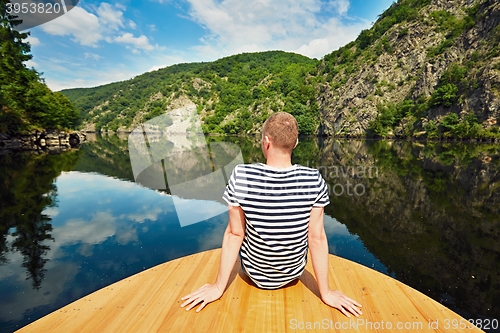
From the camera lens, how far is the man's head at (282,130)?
2.33 m

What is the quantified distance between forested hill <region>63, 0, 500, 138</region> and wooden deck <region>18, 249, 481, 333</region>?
6459cm

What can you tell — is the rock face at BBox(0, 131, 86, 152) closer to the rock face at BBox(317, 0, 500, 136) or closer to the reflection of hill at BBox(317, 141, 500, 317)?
the reflection of hill at BBox(317, 141, 500, 317)

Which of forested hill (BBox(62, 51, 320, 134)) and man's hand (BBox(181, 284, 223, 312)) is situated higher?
forested hill (BBox(62, 51, 320, 134))

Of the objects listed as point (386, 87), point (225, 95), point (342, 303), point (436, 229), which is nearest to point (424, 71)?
point (386, 87)

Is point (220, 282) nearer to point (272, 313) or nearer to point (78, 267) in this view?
point (272, 313)

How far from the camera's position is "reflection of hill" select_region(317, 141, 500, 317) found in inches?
243

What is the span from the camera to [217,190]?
15.9m

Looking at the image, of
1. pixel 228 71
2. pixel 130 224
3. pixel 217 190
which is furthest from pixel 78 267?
pixel 228 71

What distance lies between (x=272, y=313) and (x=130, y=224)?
31.2 feet

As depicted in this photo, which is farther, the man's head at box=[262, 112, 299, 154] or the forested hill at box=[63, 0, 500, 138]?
the forested hill at box=[63, 0, 500, 138]

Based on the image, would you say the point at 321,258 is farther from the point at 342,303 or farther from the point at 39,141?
the point at 39,141

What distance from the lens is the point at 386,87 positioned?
8500 cm

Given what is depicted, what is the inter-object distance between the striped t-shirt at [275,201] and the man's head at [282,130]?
25 cm

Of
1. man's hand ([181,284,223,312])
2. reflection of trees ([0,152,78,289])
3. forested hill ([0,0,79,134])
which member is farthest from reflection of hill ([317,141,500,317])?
forested hill ([0,0,79,134])
